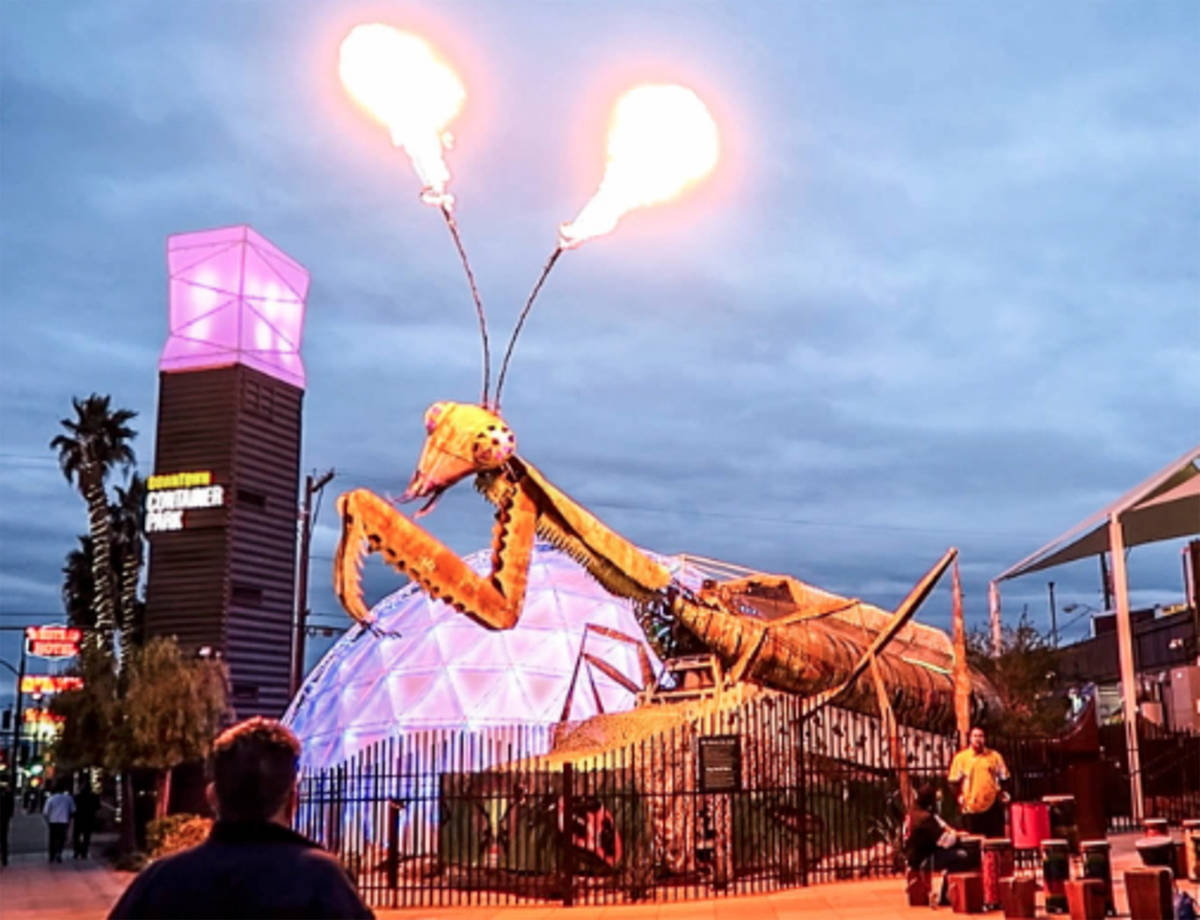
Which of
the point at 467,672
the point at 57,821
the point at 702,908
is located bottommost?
the point at 702,908

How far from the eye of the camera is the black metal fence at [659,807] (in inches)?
554

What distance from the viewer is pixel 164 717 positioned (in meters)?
23.8

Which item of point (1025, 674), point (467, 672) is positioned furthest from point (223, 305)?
point (1025, 674)

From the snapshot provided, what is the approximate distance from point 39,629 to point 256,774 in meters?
42.6

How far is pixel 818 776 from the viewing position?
15.2m

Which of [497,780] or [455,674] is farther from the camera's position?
[455,674]

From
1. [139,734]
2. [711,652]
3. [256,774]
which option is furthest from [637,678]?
[256,774]

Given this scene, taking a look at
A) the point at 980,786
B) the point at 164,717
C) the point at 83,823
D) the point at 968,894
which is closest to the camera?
the point at 968,894

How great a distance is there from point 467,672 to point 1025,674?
14629 mm

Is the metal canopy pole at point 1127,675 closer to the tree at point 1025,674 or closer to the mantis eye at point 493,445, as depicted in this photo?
the tree at point 1025,674

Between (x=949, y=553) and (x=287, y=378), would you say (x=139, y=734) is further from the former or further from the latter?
(x=287, y=378)

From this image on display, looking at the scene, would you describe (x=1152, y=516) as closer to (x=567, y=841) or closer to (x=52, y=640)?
(x=567, y=841)

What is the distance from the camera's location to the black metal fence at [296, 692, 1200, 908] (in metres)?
14.1

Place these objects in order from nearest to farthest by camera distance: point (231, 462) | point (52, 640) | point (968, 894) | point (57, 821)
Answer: point (968, 894) → point (57, 821) → point (52, 640) → point (231, 462)
